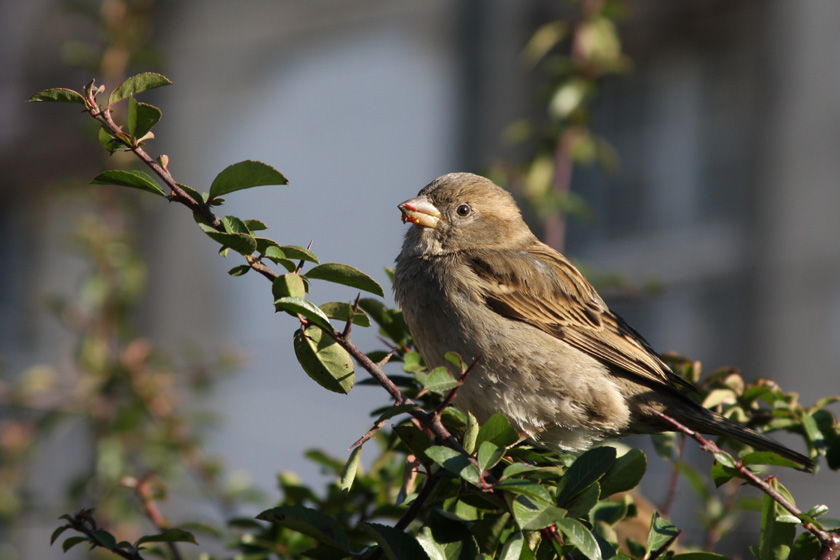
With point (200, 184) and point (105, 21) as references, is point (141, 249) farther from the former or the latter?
point (105, 21)

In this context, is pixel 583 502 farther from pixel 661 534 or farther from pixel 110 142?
pixel 110 142

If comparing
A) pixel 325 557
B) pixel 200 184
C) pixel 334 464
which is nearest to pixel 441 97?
pixel 200 184

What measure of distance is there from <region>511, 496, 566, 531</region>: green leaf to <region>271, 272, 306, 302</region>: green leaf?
0.38 m

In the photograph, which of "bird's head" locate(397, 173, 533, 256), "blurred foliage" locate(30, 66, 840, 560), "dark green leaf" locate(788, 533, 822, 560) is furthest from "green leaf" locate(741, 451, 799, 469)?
"bird's head" locate(397, 173, 533, 256)

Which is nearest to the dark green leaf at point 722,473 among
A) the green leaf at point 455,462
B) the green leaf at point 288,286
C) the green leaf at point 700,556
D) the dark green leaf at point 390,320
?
the green leaf at point 700,556

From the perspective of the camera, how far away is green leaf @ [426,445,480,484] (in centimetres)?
124

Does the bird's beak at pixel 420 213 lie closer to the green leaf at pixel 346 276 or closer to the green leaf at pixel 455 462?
the green leaf at pixel 346 276

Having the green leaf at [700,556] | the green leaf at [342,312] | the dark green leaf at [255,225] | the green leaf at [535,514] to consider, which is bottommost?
the green leaf at [700,556]

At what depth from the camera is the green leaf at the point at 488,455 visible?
128 centimetres

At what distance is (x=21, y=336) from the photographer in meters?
9.43

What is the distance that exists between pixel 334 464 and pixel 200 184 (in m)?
6.63

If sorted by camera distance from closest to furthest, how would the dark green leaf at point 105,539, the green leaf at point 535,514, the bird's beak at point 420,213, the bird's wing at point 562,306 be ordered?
the green leaf at point 535,514, the dark green leaf at point 105,539, the bird's wing at point 562,306, the bird's beak at point 420,213

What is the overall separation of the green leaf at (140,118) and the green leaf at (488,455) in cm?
68

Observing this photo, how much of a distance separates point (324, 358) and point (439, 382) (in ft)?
0.59
